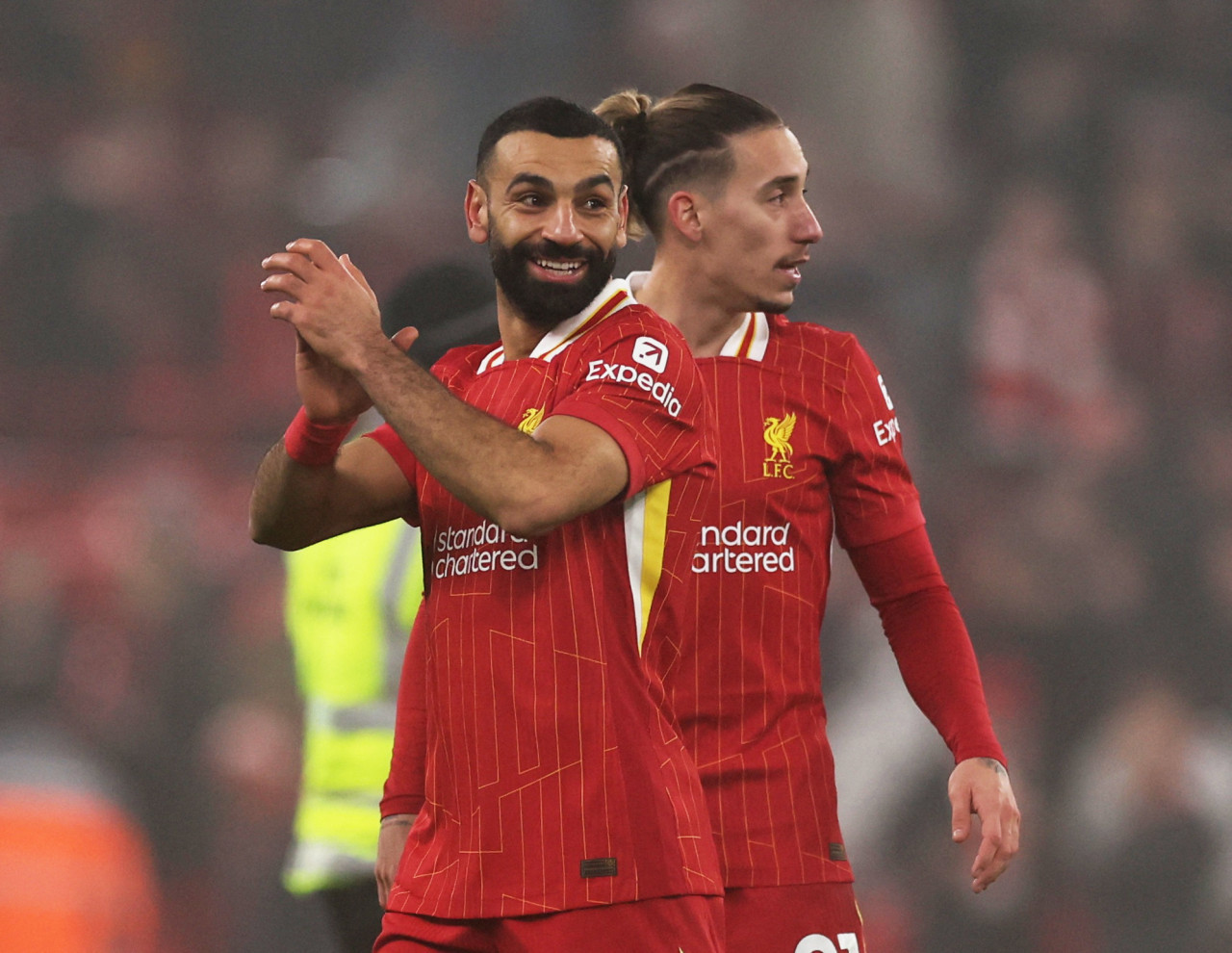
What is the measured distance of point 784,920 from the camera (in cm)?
214

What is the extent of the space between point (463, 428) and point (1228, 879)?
3.84 metres

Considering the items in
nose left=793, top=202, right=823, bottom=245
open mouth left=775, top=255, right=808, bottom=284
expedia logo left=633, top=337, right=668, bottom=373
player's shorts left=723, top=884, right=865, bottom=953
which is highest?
nose left=793, top=202, right=823, bottom=245

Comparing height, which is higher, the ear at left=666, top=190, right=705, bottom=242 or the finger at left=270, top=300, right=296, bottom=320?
the ear at left=666, top=190, right=705, bottom=242

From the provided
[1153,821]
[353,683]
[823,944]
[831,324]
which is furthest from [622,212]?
[1153,821]

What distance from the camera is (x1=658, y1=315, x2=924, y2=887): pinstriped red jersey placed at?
7.12ft

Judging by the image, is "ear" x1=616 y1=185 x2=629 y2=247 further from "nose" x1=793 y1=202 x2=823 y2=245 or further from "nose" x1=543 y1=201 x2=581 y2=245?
"nose" x1=793 y1=202 x2=823 y2=245

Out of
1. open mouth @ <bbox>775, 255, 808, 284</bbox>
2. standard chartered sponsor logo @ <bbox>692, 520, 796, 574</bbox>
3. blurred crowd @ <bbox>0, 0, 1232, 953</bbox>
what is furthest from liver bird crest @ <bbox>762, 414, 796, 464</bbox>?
blurred crowd @ <bbox>0, 0, 1232, 953</bbox>

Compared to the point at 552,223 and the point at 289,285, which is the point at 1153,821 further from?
the point at 289,285

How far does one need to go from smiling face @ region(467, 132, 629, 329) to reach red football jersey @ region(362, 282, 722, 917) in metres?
0.08

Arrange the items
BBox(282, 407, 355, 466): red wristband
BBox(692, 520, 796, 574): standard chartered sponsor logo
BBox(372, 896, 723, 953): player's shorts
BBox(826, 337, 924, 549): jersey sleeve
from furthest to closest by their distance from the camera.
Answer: BBox(826, 337, 924, 549): jersey sleeve
BBox(692, 520, 796, 574): standard chartered sponsor logo
BBox(282, 407, 355, 466): red wristband
BBox(372, 896, 723, 953): player's shorts

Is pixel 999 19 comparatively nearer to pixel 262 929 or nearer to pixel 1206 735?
pixel 1206 735

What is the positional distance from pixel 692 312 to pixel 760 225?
0.19m

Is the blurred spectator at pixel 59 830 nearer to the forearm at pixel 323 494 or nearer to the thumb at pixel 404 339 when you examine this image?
the forearm at pixel 323 494

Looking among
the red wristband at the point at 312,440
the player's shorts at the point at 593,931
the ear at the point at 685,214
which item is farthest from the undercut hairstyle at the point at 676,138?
the player's shorts at the point at 593,931
